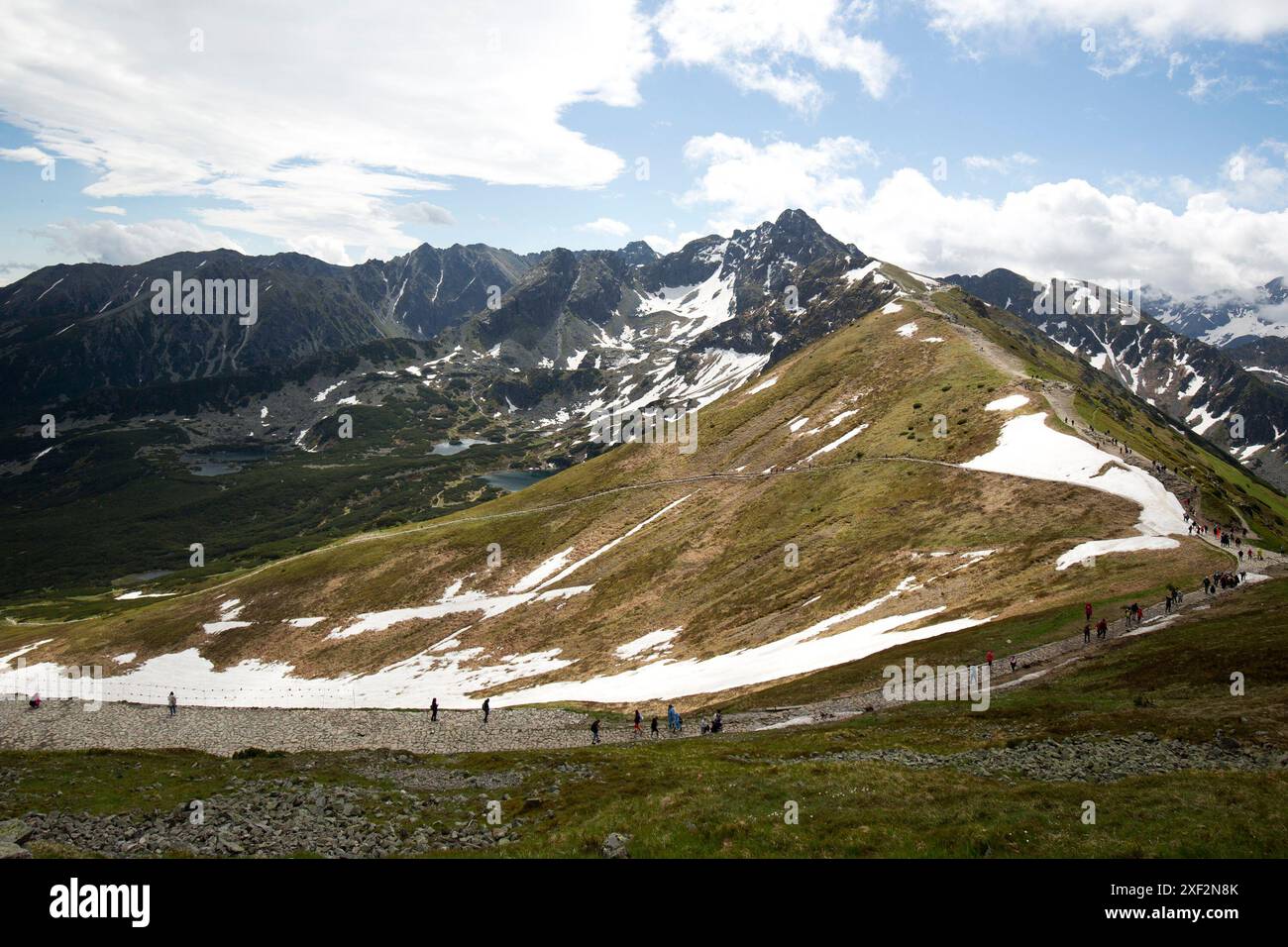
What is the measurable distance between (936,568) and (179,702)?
89.3m

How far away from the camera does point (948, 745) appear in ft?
107

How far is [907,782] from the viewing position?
87.2ft

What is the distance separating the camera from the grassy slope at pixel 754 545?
69.4 m

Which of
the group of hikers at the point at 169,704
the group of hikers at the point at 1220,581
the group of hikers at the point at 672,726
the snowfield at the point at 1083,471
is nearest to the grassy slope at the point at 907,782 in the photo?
the group of hikers at the point at 1220,581

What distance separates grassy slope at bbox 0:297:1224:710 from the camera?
69.4 meters

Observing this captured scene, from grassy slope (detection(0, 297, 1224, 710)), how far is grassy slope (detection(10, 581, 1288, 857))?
17170mm

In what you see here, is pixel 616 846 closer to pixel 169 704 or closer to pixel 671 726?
pixel 671 726

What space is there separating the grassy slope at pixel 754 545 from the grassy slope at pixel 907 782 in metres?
17.2

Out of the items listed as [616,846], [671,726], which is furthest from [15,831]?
[671,726]

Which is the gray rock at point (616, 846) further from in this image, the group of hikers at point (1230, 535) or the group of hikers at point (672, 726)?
the group of hikers at point (1230, 535)

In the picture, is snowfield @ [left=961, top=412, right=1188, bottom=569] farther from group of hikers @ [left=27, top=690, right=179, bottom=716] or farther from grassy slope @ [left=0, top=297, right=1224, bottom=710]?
group of hikers @ [left=27, top=690, right=179, bottom=716]
